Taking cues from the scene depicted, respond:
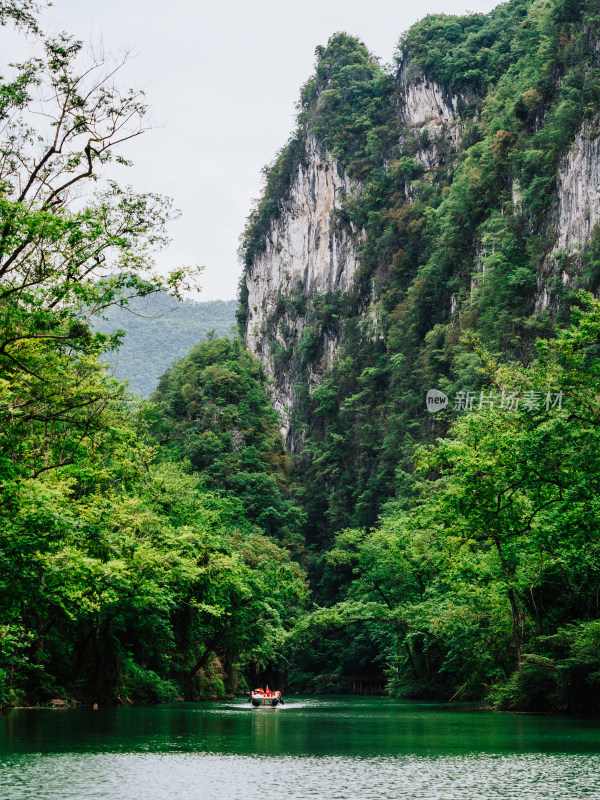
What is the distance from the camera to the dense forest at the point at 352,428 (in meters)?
18.6

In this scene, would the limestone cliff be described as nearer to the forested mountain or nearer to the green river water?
the forested mountain

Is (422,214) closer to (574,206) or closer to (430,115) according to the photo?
(430,115)

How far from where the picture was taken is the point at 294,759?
1602 centimetres

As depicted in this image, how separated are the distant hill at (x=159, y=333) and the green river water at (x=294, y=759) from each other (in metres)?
110

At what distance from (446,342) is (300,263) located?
40411 millimetres

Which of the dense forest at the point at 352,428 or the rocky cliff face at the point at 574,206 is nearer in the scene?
the dense forest at the point at 352,428

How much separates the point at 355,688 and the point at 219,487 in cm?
1707

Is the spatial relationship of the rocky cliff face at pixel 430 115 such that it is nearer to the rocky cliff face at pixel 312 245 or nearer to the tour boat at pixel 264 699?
the rocky cliff face at pixel 312 245

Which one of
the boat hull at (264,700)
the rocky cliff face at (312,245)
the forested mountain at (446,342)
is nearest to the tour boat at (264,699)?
the boat hull at (264,700)

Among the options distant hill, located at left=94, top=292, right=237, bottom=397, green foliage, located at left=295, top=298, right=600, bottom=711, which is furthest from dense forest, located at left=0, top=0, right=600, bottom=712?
distant hill, located at left=94, top=292, right=237, bottom=397

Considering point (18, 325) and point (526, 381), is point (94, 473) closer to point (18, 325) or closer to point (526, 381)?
point (18, 325)

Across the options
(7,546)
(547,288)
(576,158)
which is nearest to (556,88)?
(576,158)

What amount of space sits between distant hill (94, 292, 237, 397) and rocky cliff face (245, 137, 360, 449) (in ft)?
69.3

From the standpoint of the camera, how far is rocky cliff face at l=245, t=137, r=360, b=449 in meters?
104
